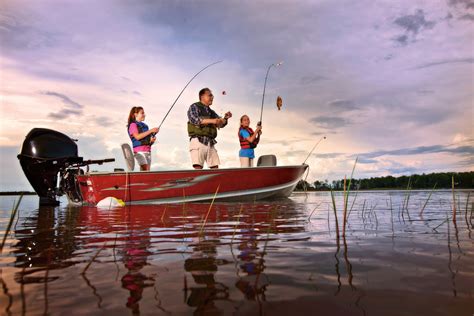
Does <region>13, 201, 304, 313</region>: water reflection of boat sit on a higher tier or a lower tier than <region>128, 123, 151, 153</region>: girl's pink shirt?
lower

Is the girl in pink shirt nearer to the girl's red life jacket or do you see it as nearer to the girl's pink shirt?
the girl's pink shirt

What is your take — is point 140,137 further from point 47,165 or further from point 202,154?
point 47,165

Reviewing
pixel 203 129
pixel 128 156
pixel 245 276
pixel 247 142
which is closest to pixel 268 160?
pixel 247 142

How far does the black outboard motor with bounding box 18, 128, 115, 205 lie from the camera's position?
36.7 feet

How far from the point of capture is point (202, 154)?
28.1ft

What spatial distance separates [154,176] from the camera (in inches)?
337

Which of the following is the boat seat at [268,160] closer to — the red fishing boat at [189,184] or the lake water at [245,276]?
the red fishing boat at [189,184]

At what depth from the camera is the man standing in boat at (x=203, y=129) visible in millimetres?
8281

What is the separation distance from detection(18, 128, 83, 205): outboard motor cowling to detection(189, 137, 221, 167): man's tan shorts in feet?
15.2

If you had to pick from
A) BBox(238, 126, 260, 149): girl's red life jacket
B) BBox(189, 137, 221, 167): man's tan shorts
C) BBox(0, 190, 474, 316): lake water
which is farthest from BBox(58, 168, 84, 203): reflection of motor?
BBox(0, 190, 474, 316): lake water

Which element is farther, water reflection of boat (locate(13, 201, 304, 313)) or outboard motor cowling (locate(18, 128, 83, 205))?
outboard motor cowling (locate(18, 128, 83, 205))

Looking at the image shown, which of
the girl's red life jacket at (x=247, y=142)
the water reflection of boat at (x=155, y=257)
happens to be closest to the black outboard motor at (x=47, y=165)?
the girl's red life jacket at (x=247, y=142)

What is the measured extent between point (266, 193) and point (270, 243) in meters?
Answer: 6.95

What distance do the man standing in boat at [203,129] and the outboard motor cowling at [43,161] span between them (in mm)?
4691
